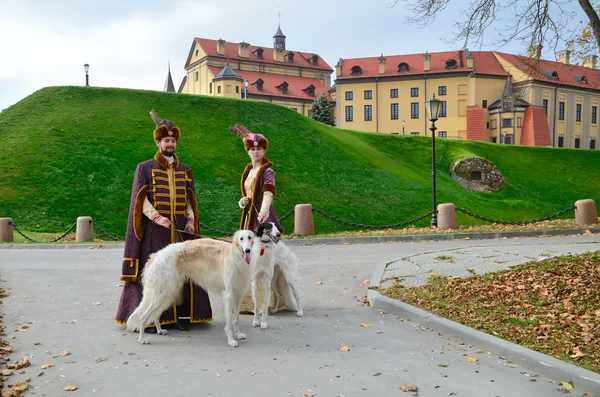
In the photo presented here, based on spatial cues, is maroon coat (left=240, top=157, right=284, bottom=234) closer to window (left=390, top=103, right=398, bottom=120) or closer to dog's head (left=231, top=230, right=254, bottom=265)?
dog's head (left=231, top=230, right=254, bottom=265)

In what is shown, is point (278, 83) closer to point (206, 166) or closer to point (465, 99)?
point (465, 99)

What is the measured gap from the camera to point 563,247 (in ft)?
41.9

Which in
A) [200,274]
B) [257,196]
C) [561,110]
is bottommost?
[200,274]

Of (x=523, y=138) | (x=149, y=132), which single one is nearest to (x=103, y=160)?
(x=149, y=132)

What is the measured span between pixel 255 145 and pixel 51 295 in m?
4.66

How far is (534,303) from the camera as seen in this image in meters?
7.14

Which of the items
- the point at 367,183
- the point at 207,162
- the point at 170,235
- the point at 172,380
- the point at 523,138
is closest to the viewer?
the point at 172,380

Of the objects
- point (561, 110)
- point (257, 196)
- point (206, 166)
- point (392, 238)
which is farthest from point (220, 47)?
point (257, 196)

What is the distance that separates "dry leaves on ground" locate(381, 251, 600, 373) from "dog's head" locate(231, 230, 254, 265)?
112 inches

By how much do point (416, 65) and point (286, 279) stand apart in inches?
2976

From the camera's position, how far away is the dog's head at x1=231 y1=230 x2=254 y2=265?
6.13 metres

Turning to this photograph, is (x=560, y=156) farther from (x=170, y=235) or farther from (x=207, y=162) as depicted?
(x=170, y=235)

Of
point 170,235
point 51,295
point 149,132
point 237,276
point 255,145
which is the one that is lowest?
point 51,295

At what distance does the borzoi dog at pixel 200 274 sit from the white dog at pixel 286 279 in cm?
131
